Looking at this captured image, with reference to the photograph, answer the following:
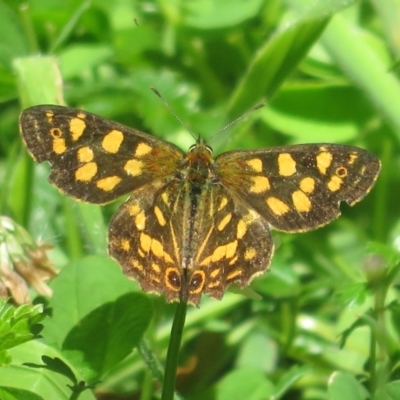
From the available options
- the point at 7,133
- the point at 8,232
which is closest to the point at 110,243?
the point at 8,232

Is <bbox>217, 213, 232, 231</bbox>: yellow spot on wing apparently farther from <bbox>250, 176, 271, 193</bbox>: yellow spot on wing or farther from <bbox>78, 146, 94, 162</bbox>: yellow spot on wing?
<bbox>78, 146, 94, 162</bbox>: yellow spot on wing

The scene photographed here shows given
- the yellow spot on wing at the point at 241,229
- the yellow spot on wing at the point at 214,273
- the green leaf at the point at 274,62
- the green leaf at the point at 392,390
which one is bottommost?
the green leaf at the point at 392,390

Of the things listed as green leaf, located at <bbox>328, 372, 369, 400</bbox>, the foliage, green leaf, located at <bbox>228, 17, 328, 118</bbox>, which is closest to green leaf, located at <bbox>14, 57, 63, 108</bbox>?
the foliage

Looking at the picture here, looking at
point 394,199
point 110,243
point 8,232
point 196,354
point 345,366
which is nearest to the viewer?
point 110,243

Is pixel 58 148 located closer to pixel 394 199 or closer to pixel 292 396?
pixel 292 396

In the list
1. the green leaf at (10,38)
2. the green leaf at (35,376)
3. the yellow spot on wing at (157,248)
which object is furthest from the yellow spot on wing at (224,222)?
the green leaf at (10,38)

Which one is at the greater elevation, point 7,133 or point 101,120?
point 7,133

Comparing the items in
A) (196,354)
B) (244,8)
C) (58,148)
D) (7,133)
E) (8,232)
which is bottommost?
(196,354)

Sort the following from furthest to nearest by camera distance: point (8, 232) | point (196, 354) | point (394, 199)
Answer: point (394, 199)
point (196, 354)
point (8, 232)

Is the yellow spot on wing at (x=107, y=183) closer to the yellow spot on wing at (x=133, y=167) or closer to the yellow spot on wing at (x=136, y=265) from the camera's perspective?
the yellow spot on wing at (x=133, y=167)
